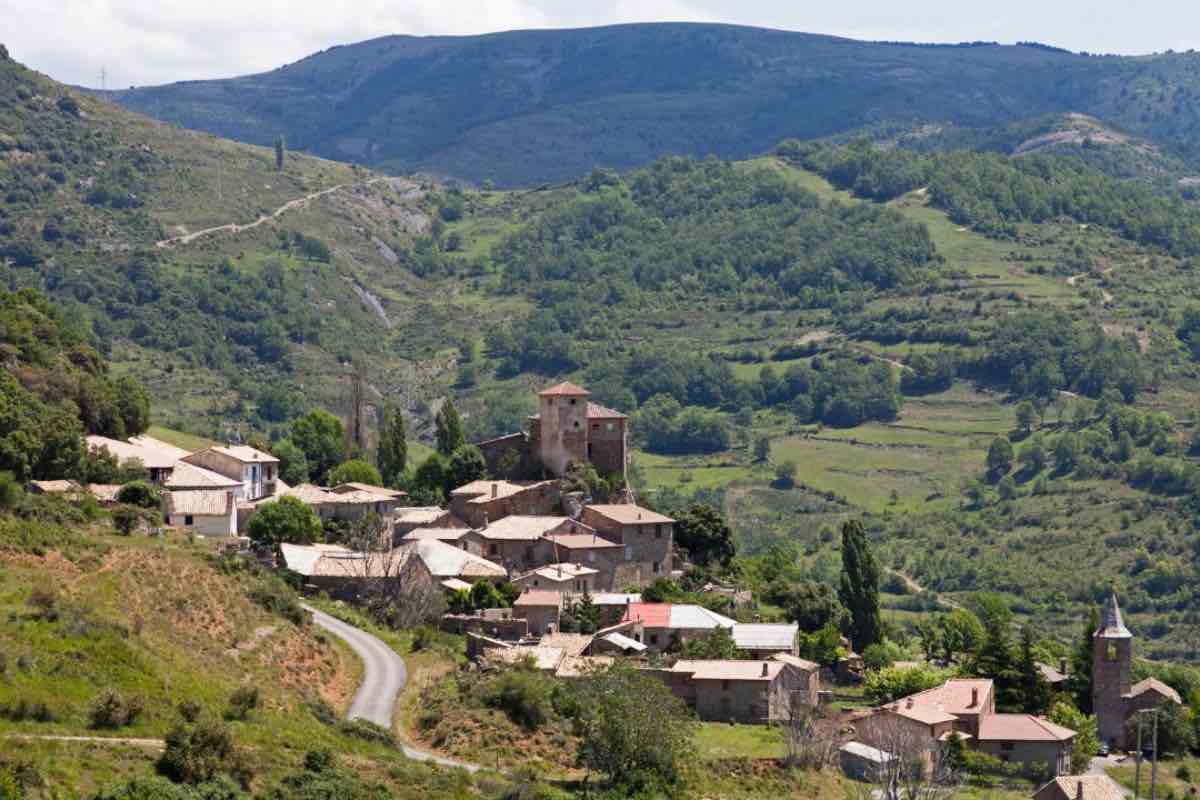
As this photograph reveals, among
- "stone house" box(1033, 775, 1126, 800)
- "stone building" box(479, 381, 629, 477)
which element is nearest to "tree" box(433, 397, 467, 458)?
"stone building" box(479, 381, 629, 477)

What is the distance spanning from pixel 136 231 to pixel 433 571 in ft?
425

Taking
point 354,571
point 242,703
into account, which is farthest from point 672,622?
point 242,703

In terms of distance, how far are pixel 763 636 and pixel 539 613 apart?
23.6 feet

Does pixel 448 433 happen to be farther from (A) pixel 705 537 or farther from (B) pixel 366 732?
(B) pixel 366 732

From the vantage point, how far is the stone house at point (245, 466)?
8262 cm

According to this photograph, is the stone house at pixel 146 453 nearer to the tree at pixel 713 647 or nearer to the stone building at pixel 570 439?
the stone building at pixel 570 439

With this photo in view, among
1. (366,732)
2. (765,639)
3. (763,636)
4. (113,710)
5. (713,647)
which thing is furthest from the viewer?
(763,636)

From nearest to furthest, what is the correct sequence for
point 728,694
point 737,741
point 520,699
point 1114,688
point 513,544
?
point 520,699 < point 737,741 < point 728,694 < point 1114,688 < point 513,544

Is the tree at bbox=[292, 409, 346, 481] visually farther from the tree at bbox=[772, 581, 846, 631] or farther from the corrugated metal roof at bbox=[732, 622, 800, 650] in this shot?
the corrugated metal roof at bbox=[732, 622, 800, 650]

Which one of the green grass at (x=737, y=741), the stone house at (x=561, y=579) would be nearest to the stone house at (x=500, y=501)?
the stone house at (x=561, y=579)

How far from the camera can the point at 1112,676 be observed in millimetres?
73500

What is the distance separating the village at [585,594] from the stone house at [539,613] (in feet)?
0.23

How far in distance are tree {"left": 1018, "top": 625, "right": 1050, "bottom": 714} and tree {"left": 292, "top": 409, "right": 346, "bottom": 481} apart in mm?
33143

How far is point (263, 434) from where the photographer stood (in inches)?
5876
